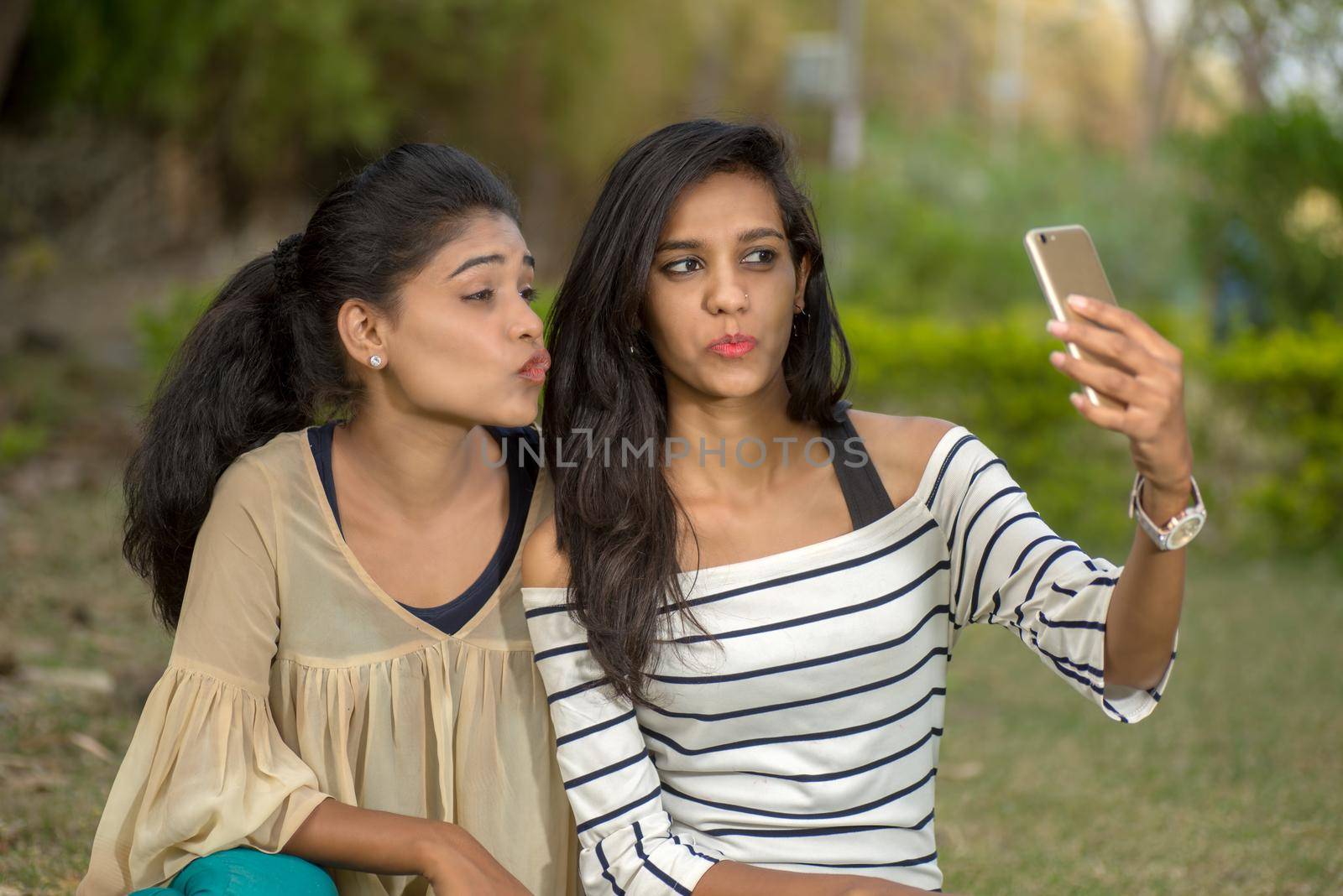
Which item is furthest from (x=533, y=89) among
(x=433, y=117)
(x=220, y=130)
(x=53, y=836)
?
(x=53, y=836)

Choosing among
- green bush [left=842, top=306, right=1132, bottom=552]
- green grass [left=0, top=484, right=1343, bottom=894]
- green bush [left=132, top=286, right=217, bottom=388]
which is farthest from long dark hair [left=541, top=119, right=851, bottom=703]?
green bush [left=132, top=286, right=217, bottom=388]

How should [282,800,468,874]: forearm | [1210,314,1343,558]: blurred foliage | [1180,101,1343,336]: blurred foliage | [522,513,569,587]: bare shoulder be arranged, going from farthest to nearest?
[1180,101,1343,336]: blurred foliage < [1210,314,1343,558]: blurred foliage < [522,513,569,587]: bare shoulder < [282,800,468,874]: forearm

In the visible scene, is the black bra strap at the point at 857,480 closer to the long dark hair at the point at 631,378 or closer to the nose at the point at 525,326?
the long dark hair at the point at 631,378

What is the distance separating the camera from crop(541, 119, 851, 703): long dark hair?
2.38 m

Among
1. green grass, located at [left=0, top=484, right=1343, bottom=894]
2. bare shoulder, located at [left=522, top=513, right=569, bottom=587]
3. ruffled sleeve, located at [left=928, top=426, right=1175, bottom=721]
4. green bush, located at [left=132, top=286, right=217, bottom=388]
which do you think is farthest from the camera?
green bush, located at [left=132, top=286, right=217, bottom=388]

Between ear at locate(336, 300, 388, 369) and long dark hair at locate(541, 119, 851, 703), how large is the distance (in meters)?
0.33

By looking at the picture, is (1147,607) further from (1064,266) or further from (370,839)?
(370,839)

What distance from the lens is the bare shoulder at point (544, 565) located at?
245cm

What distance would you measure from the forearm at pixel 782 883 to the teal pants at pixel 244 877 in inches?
25.3

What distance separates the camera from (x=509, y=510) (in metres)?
2.72

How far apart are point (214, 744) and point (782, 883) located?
956mm

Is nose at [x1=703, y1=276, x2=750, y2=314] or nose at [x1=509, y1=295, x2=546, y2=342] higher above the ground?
nose at [x1=703, y1=276, x2=750, y2=314]

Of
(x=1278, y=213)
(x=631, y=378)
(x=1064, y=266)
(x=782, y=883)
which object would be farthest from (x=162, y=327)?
(x=1064, y=266)

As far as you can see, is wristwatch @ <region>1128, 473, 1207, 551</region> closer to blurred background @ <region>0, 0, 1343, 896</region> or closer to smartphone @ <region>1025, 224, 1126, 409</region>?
smartphone @ <region>1025, 224, 1126, 409</region>
